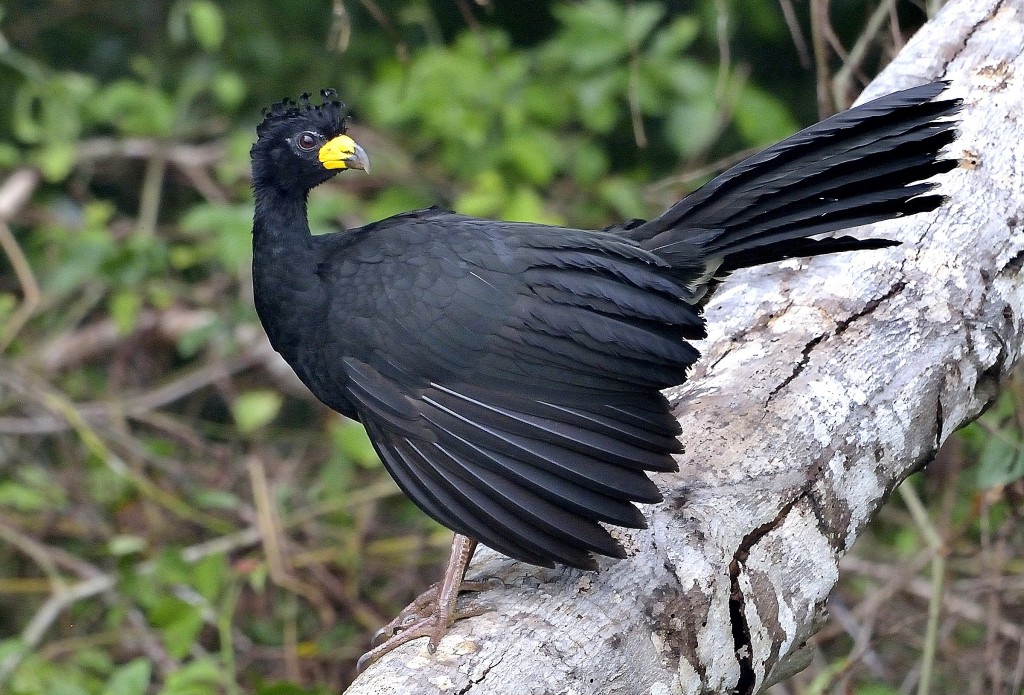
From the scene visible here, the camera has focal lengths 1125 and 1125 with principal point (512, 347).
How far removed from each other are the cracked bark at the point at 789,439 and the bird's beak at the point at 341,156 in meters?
0.96

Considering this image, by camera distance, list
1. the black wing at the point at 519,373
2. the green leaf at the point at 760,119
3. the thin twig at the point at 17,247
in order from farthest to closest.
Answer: the green leaf at the point at 760,119, the thin twig at the point at 17,247, the black wing at the point at 519,373

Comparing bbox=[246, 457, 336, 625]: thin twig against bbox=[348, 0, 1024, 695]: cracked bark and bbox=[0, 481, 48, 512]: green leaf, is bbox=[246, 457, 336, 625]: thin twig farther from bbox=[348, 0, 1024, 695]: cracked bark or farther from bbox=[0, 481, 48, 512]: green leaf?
bbox=[348, 0, 1024, 695]: cracked bark

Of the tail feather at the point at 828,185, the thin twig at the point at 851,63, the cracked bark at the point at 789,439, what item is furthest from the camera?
the thin twig at the point at 851,63

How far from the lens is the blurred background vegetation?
13.0 feet

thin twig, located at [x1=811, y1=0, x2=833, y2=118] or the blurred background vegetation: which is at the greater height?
thin twig, located at [x1=811, y1=0, x2=833, y2=118]

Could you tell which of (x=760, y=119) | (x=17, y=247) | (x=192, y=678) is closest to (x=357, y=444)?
(x=192, y=678)

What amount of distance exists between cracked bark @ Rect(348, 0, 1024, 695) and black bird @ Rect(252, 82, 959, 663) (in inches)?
4.6

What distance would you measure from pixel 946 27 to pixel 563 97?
2.60 meters

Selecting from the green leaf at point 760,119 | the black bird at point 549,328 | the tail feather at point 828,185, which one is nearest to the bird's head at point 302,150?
the black bird at point 549,328

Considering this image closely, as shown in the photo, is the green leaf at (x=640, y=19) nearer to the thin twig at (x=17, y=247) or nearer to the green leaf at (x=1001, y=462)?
the green leaf at (x=1001, y=462)

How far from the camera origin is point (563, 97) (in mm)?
5348

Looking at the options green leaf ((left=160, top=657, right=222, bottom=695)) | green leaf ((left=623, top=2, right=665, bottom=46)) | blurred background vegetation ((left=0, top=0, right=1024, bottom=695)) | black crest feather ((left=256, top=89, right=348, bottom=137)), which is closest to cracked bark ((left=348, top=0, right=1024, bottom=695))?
blurred background vegetation ((left=0, top=0, right=1024, bottom=695))

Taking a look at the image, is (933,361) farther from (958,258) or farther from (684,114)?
(684,114)

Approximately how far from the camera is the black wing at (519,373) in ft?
7.22
